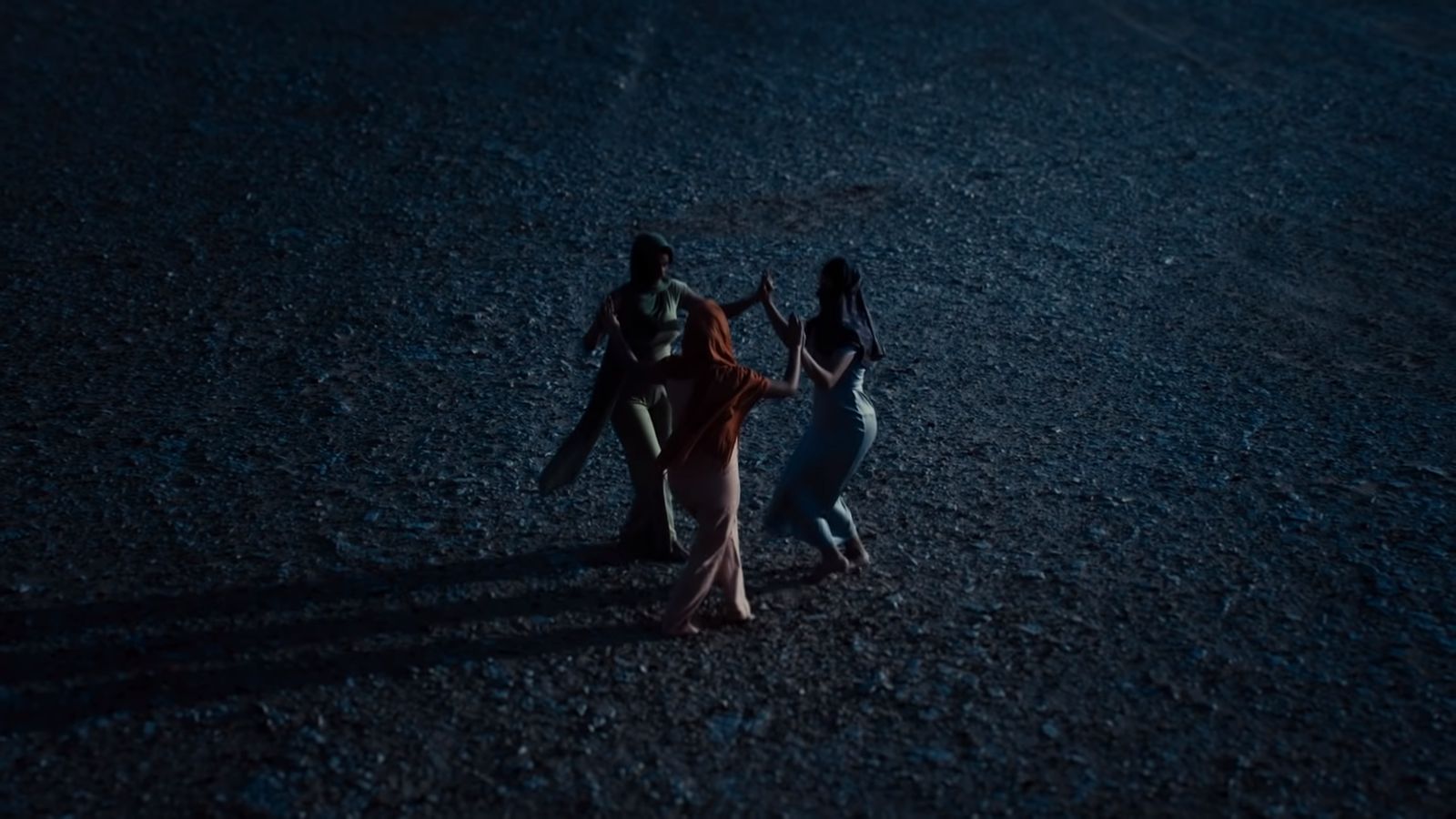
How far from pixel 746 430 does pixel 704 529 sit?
2345mm

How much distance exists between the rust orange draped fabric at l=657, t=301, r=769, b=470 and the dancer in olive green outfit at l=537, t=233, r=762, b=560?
1.04ft

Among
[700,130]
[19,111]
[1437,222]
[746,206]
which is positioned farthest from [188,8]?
[1437,222]

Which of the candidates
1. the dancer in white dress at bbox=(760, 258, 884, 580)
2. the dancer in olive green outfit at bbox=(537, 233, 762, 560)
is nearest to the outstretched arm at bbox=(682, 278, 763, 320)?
the dancer in olive green outfit at bbox=(537, 233, 762, 560)

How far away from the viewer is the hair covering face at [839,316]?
6.77 m

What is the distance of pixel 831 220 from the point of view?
489 inches

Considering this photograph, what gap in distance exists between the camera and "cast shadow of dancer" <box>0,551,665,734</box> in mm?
6258

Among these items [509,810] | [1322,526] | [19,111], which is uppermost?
[1322,526]

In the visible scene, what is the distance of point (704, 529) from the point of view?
6633mm

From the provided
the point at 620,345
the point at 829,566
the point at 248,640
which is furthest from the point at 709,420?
the point at 248,640

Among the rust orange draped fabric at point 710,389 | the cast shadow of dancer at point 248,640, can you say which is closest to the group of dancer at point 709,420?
the rust orange draped fabric at point 710,389

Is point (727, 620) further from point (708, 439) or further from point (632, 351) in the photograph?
point (632, 351)

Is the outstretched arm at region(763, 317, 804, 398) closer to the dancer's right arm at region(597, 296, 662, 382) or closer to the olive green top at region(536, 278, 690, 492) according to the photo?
the dancer's right arm at region(597, 296, 662, 382)

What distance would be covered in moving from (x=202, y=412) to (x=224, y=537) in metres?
1.75

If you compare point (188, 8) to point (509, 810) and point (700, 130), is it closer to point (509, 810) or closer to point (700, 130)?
point (700, 130)
